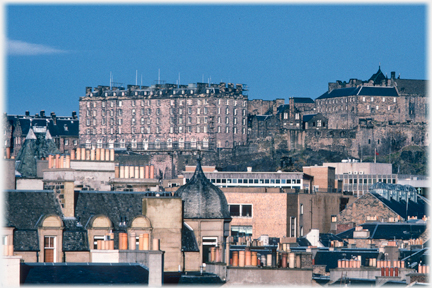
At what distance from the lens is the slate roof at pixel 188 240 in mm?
29781

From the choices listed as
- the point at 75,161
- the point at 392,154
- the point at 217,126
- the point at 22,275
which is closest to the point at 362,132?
the point at 392,154

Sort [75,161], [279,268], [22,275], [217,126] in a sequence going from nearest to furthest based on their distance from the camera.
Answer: [22,275] < [279,268] < [75,161] < [217,126]

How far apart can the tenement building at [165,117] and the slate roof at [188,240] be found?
116 meters

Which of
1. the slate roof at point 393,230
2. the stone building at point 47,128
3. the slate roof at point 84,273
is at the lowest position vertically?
the slate roof at point 393,230

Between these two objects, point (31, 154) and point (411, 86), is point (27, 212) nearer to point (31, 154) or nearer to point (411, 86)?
point (31, 154)

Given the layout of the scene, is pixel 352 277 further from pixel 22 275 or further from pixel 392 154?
pixel 392 154

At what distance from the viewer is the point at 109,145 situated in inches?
5979

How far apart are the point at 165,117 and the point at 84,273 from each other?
416ft

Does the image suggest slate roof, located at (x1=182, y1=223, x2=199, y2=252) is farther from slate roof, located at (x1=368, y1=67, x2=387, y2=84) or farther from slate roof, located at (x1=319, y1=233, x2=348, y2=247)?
slate roof, located at (x1=368, y1=67, x2=387, y2=84)

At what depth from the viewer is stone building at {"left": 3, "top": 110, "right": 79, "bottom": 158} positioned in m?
150

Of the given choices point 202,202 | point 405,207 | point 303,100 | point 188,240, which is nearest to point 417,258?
point 202,202

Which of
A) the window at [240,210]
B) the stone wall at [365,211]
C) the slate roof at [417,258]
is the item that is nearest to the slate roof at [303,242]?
the slate roof at [417,258]

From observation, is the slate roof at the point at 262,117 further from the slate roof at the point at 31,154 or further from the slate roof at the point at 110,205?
the slate roof at the point at 110,205

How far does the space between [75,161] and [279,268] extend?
11.3 metres
